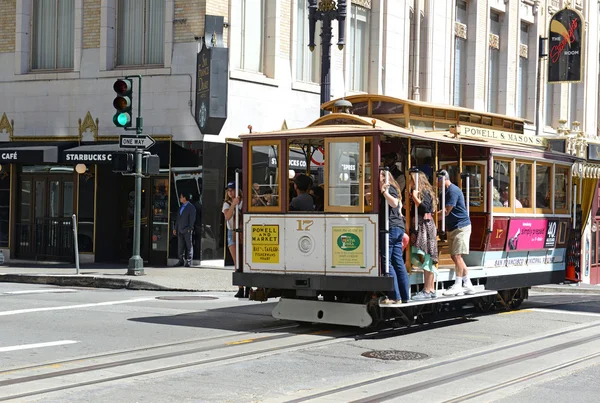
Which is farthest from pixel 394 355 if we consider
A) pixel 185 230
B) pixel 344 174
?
pixel 185 230

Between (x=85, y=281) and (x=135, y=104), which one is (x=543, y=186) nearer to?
(x=85, y=281)

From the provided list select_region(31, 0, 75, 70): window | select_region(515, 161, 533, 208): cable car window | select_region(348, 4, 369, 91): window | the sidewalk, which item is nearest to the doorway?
the sidewalk

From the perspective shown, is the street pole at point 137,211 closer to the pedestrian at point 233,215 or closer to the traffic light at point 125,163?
the traffic light at point 125,163

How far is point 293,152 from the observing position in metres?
13.1

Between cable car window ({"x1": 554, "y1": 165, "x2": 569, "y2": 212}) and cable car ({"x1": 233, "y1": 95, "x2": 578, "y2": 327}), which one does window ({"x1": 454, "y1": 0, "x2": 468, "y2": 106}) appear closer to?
cable car window ({"x1": 554, "y1": 165, "x2": 569, "y2": 212})

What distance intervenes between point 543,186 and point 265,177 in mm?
5053

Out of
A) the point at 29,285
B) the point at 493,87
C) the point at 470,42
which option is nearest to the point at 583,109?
the point at 493,87

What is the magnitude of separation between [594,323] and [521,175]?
2.43 meters

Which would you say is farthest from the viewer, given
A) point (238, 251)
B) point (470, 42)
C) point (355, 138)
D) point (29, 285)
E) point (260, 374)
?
point (470, 42)

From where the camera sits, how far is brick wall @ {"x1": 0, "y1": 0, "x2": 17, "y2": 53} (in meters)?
26.1

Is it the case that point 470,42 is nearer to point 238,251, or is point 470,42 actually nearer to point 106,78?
point 106,78

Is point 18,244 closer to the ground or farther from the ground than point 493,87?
closer to the ground

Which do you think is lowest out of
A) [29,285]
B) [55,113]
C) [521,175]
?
[29,285]

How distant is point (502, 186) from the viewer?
1423 cm
